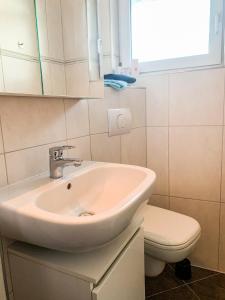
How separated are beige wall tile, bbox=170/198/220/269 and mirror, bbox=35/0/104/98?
104 centimetres

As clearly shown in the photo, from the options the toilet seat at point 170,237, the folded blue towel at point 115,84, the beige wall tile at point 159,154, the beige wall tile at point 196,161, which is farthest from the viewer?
the beige wall tile at point 159,154

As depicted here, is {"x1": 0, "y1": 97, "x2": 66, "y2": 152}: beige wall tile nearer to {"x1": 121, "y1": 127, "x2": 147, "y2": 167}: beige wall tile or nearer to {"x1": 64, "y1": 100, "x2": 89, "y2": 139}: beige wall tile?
{"x1": 64, "y1": 100, "x2": 89, "y2": 139}: beige wall tile

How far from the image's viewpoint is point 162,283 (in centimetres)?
155

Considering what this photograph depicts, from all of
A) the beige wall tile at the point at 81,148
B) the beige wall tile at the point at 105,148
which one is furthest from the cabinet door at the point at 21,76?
the beige wall tile at the point at 105,148

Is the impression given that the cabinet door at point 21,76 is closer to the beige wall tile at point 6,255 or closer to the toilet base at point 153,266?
the beige wall tile at point 6,255

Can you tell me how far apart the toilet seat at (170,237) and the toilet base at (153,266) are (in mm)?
133

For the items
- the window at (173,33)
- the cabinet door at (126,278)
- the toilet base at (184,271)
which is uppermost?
the window at (173,33)

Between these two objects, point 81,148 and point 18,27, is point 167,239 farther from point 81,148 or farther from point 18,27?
point 18,27

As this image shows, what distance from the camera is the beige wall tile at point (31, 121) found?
78 centimetres

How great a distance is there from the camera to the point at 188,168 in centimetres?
162

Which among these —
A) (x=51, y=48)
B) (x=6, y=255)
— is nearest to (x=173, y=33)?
(x=51, y=48)

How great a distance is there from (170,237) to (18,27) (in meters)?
1.14

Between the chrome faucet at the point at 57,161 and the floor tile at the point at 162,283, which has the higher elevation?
the chrome faucet at the point at 57,161

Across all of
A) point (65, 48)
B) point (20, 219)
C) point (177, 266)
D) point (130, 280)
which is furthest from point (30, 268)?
point (177, 266)
